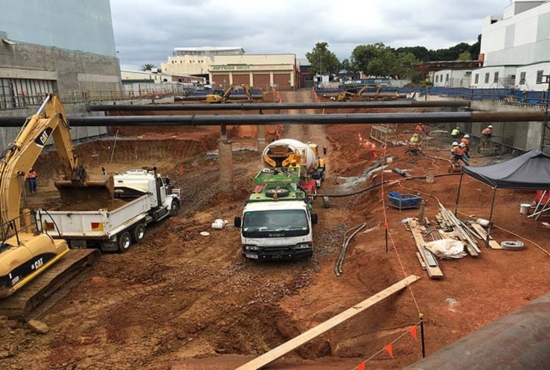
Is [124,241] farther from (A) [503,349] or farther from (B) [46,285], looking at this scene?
(A) [503,349]

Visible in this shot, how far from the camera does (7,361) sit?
351 inches

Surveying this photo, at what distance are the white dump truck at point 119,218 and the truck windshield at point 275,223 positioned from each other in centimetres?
495

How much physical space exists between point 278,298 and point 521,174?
8778 mm

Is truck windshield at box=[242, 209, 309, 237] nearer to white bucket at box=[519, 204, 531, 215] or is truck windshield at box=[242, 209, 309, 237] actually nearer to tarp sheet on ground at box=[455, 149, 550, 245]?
tarp sheet on ground at box=[455, 149, 550, 245]

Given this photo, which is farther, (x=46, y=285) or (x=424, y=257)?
(x=424, y=257)

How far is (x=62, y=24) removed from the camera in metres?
44.3

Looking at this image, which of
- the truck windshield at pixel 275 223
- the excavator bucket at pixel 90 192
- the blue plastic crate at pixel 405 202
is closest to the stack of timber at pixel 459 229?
the blue plastic crate at pixel 405 202

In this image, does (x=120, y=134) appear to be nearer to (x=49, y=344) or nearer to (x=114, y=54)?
(x=114, y=54)

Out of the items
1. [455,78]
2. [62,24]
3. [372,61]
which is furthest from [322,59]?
[62,24]

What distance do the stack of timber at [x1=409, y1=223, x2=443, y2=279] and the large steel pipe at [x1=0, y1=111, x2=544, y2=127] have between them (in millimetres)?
7808

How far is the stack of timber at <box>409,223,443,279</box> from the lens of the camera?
1106 cm

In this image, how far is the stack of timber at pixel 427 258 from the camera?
36.3 ft

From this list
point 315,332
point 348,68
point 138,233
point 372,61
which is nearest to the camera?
point 315,332

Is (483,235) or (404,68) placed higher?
(404,68)
